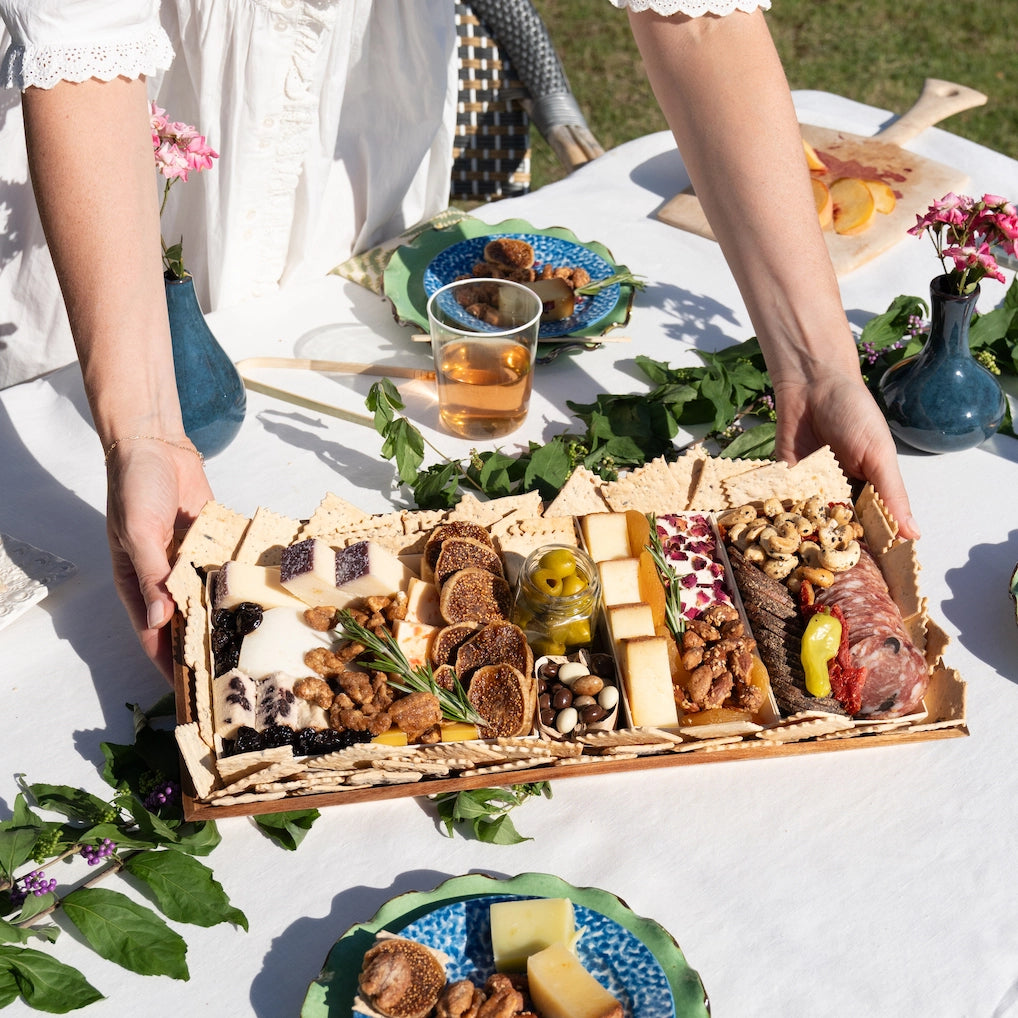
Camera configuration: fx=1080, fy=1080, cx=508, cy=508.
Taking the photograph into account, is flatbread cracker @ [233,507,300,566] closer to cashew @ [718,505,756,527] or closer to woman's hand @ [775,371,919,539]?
cashew @ [718,505,756,527]

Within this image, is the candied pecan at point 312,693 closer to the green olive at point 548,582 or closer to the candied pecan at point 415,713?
the candied pecan at point 415,713

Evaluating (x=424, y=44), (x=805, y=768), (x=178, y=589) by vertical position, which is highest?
(x=424, y=44)

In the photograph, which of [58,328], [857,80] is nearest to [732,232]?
[58,328]

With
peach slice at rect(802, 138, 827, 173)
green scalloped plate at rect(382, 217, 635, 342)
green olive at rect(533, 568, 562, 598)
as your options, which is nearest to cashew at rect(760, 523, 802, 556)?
green olive at rect(533, 568, 562, 598)

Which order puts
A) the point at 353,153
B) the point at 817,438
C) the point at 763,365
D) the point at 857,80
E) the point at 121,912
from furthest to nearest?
the point at 857,80 → the point at 353,153 → the point at 763,365 → the point at 817,438 → the point at 121,912

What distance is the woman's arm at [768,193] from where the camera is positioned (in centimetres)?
191

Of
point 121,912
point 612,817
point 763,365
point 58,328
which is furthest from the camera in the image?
point 58,328

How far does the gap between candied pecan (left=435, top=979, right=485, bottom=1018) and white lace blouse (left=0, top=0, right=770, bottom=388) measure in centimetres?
155

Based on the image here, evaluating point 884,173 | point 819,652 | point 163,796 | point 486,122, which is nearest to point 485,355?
point 819,652

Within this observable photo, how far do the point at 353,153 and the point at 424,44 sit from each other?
0.97 feet

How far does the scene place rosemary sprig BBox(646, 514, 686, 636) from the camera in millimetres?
1519

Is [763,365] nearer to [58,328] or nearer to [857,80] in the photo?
[58,328]

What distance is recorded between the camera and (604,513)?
1.66m

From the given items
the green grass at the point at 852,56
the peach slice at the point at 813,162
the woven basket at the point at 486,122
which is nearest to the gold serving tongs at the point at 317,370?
the peach slice at the point at 813,162
